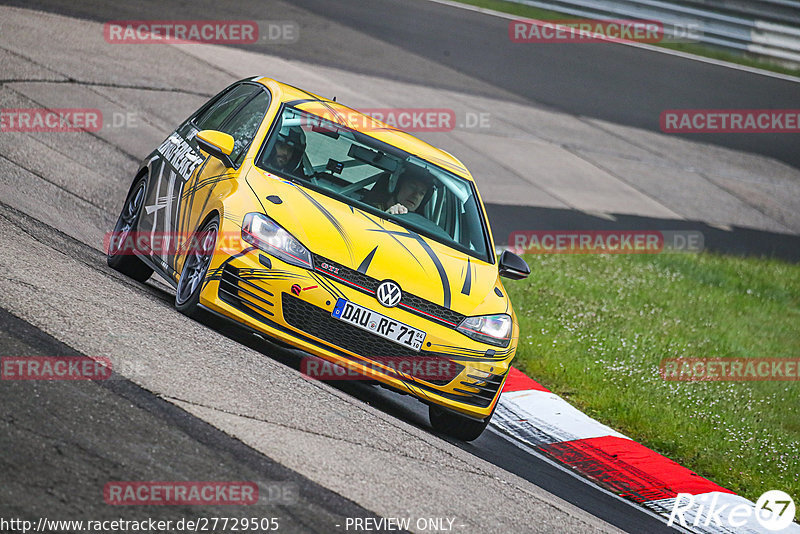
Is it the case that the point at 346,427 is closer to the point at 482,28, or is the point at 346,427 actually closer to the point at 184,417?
the point at 184,417

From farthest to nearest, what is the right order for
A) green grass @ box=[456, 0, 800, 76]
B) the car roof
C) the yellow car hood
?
green grass @ box=[456, 0, 800, 76]
the car roof
the yellow car hood

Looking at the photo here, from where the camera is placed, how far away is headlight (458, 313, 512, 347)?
665 centimetres

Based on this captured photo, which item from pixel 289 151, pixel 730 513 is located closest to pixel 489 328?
pixel 289 151

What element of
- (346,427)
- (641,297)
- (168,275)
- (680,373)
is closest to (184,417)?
(346,427)

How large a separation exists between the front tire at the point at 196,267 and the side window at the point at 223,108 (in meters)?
1.44

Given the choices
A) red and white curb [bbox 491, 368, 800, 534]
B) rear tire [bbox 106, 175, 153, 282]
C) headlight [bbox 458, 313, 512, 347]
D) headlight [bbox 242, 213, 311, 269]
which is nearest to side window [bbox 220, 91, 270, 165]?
headlight [bbox 242, 213, 311, 269]

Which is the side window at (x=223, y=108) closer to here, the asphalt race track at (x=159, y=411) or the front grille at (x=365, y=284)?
the asphalt race track at (x=159, y=411)

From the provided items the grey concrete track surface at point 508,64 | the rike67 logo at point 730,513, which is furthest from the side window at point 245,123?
the grey concrete track surface at point 508,64

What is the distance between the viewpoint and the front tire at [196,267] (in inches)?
261

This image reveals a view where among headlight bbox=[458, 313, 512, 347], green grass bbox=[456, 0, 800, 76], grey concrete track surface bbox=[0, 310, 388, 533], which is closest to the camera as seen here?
grey concrete track surface bbox=[0, 310, 388, 533]

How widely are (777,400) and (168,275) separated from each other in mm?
5847

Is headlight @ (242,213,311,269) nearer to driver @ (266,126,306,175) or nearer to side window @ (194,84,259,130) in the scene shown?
driver @ (266,126,306,175)

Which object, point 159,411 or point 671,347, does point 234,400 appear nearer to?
point 159,411

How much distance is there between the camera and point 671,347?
10.7m
